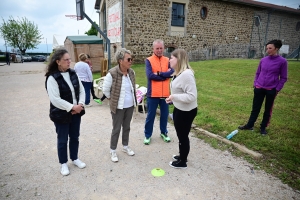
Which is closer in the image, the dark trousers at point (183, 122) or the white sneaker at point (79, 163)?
the dark trousers at point (183, 122)

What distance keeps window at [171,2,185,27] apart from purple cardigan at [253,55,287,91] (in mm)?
13911

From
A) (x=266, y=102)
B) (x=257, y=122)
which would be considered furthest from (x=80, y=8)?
(x=257, y=122)

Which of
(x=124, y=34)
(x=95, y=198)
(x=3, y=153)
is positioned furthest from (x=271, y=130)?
(x=124, y=34)

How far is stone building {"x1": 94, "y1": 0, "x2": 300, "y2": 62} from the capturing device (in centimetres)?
1530

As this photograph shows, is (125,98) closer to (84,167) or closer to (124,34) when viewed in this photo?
(84,167)

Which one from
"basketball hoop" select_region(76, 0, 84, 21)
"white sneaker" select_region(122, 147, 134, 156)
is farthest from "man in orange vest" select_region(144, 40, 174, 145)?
"basketball hoop" select_region(76, 0, 84, 21)

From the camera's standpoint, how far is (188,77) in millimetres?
2613

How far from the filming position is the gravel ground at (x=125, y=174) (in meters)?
2.55

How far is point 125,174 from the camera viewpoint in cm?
295

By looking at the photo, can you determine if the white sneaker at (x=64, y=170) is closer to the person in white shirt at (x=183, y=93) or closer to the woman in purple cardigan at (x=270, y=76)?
the person in white shirt at (x=183, y=93)

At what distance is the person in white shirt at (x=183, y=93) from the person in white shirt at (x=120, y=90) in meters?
0.75

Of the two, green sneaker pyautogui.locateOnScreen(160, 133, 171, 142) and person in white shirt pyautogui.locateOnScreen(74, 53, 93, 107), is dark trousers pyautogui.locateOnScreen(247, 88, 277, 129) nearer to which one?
green sneaker pyautogui.locateOnScreen(160, 133, 171, 142)

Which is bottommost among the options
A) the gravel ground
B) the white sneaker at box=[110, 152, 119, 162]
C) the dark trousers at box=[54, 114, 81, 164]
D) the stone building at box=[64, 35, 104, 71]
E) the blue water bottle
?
the gravel ground

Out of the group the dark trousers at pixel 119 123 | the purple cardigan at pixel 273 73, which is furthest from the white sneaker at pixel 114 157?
the purple cardigan at pixel 273 73
